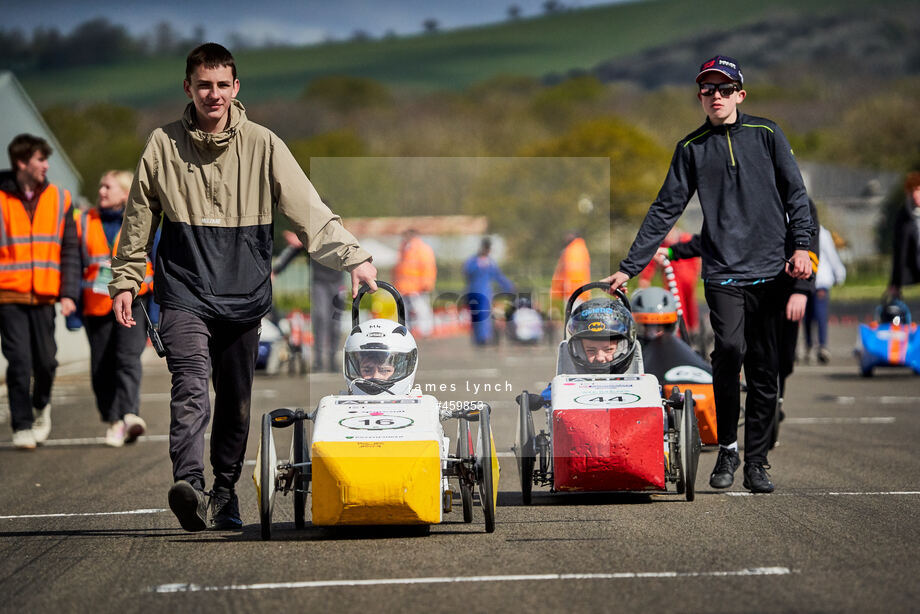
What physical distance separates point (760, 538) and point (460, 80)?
544 ft

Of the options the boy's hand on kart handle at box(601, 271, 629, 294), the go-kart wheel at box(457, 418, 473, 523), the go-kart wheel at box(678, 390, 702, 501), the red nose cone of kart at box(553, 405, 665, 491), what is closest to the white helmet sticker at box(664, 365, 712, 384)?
the boy's hand on kart handle at box(601, 271, 629, 294)

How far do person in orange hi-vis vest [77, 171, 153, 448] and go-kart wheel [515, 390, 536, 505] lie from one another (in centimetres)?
450

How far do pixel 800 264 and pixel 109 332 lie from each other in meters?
6.05

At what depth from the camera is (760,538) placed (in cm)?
657

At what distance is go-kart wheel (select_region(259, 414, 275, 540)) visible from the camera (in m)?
6.76

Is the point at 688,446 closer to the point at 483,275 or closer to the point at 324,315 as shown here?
the point at 324,315

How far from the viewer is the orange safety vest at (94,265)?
11773 mm

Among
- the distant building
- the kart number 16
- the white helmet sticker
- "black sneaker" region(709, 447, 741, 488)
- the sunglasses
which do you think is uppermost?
the distant building

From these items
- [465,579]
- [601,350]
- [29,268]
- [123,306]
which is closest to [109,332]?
[29,268]

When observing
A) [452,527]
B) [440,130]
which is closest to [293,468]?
[452,527]

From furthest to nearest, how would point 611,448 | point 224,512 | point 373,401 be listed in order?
1. point 611,448
2. point 224,512
3. point 373,401

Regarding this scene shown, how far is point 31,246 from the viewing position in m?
11.7

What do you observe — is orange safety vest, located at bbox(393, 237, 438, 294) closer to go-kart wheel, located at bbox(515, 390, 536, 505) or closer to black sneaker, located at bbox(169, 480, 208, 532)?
go-kart wheel, located at bbox(515, 390, 536, 505)

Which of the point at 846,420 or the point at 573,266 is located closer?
the point at 846,420
